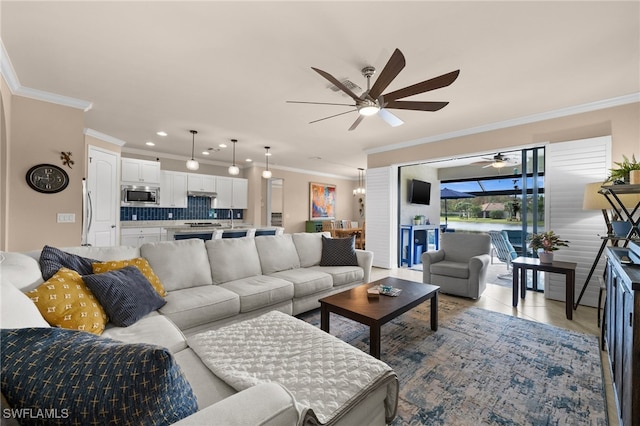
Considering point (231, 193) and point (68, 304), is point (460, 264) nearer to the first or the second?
point (68, 304)

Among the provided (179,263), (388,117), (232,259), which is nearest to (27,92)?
(179,263)

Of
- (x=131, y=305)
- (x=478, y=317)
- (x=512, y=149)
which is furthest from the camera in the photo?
(x=512, y=149)

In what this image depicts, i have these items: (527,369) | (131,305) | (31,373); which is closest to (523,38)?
(527,369)

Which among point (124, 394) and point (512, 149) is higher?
point (512, 149)

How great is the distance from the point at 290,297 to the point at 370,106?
6.65 feet

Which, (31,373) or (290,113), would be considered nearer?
(31,373)

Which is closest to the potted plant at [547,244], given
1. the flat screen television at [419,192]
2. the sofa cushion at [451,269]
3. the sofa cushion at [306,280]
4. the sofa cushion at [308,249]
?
the sofa cushion at [451,269]

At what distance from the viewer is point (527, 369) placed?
2.04m

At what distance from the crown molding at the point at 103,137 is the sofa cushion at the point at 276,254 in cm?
380

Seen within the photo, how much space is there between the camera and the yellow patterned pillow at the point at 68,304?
4.71 feet

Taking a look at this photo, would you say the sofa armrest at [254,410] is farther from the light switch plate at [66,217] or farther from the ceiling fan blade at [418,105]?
the light switch plate at [66,217]

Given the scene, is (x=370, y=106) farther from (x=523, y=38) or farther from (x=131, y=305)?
(x=131, y=305)

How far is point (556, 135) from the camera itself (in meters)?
3.73

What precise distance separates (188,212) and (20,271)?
5713 mm
